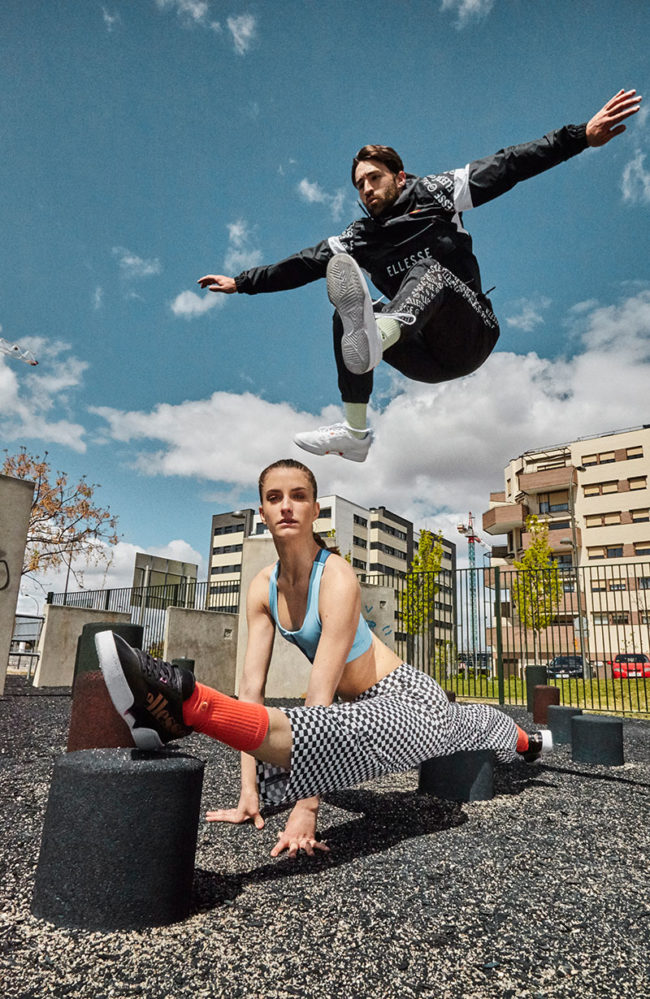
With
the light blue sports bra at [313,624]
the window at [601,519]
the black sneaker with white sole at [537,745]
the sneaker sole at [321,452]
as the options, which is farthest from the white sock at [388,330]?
the window at [601,519]

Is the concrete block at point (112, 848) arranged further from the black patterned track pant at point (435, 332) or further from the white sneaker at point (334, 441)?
the black patterned track pant at point (435, 332)

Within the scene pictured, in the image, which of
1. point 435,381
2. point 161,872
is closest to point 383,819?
point 161,872

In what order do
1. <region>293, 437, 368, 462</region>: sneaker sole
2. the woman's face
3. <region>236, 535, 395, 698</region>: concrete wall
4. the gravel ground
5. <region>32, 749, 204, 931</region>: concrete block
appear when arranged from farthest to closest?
<region>236, 535, 395, 698</region>: concrete wall < the woman's face < <region>293, 437, 368, 462</region>: sneaker sole < <region>32, 749, 204, 931</region>: concrete block < the gravel ground

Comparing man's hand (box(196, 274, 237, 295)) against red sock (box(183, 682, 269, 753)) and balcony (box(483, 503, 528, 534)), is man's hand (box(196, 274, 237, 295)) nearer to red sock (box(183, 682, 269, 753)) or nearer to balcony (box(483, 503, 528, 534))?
red sock (box(183, 682, 269, 753))

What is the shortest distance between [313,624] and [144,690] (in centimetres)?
106

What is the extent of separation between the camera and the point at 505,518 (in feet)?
159

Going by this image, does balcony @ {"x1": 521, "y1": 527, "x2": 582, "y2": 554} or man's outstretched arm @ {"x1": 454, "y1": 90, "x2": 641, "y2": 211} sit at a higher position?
balcony @ {"x1": 521, "y1": 527, "x2": 582, "y2": 554}

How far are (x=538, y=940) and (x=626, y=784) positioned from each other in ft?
10.6

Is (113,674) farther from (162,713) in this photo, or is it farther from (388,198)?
(388,198)

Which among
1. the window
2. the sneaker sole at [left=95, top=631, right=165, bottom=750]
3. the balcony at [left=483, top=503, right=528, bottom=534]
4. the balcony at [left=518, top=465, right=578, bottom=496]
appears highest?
the balcony at [left=518, top=465, right=578, bottom=496]

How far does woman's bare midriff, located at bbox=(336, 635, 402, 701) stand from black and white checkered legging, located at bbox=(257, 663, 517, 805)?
0.12 feet

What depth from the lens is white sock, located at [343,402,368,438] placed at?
257 cm

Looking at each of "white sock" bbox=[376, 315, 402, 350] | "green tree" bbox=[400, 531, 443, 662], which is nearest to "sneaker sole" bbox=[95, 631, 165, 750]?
"white sock" bbox=[376, 315, 402, 350]

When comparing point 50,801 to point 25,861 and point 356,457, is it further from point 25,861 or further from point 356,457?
point 356,457
